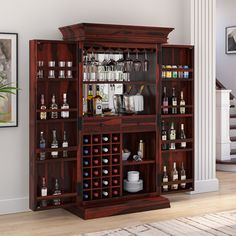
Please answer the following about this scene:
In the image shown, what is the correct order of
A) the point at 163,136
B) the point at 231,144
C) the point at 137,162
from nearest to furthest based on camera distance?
the point at 137,162 < the point at 163,136 < the point at 231,144

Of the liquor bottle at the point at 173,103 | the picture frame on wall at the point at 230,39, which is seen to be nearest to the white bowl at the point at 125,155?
the liquor bottle at the point at 173,103

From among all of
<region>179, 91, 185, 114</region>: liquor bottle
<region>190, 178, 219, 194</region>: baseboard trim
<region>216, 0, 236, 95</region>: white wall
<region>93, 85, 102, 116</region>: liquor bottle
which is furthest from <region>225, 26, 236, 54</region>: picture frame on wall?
<region>93, 85, 102, 116</region>: liquor bottle

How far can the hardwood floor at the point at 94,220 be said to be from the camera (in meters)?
5.09

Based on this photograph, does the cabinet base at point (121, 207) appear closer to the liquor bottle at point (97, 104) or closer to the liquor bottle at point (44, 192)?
the liquor bottle at point (44, 192)

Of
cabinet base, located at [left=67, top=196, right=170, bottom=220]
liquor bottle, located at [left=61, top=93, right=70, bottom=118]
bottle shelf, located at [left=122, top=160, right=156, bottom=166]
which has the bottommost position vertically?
cabinet base, located at [left=67, top=196, right=170, bottom=220]

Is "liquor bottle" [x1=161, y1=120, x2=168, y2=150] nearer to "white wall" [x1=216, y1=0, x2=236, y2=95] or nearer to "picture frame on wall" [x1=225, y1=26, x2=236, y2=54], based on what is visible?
"white wall" [x1=216, y1=0, x2=236, y2=95]

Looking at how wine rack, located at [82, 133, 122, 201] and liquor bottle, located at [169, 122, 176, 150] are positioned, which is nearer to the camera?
wine rack, located at [82, 133, 122, 201]

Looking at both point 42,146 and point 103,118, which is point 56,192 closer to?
point 42,146

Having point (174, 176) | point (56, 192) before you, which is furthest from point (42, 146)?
point (174, 176)

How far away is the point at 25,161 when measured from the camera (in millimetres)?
5750

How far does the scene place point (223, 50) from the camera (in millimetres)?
10336

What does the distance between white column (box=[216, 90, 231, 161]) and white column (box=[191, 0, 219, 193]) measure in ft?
5.84

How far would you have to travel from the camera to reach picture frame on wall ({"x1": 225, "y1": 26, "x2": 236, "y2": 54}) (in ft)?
33.1

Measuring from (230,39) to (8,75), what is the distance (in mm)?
5717
